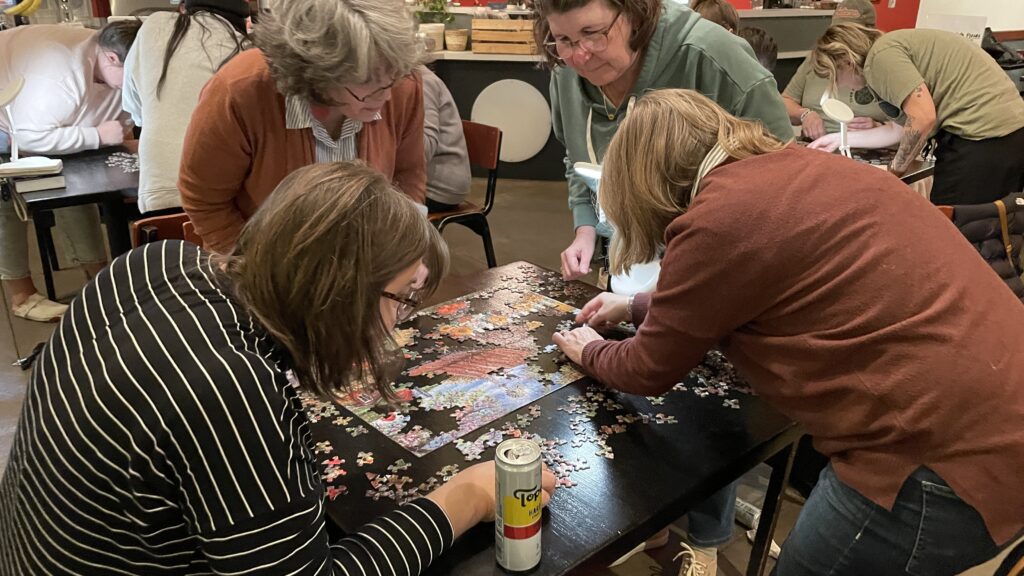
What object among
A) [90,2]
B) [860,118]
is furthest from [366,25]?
[90,2]

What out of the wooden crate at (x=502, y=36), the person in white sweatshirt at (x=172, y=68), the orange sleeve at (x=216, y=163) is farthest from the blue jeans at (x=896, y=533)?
the wooden crate at (x=502, y=36)

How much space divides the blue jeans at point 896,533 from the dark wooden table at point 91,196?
3.07m

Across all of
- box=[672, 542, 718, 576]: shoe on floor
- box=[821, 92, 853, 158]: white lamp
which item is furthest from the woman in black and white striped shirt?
box=[821, 92, 853, 158]: white lamp

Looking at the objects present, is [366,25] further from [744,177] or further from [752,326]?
[752,326]

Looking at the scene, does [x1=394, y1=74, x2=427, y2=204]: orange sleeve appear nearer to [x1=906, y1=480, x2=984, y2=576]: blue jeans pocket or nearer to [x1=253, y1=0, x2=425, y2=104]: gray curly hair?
[x1=253, y1=0, x2=425, y2=104]: gray curly hair

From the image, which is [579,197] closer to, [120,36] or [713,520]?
[713,520]

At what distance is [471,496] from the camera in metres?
1.29

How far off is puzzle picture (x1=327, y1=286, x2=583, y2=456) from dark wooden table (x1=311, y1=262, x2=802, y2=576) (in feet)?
0.14

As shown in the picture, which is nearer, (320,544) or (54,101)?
(320,544)

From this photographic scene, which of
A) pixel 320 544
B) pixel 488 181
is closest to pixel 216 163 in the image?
pixel 320 544

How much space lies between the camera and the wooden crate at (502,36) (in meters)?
6.46

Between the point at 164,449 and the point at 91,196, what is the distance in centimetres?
268

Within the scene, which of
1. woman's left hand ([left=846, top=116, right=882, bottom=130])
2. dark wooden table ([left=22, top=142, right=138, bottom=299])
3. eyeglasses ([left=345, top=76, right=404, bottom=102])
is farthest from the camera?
woman's left hand ([left=846, top=116, right=882, bottom=130])

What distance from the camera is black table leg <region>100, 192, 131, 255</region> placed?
10.8ft
